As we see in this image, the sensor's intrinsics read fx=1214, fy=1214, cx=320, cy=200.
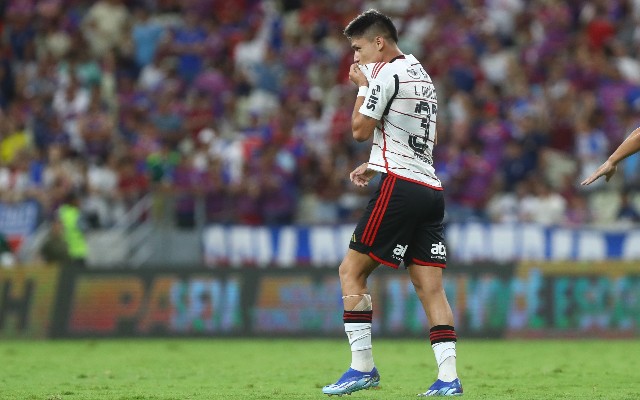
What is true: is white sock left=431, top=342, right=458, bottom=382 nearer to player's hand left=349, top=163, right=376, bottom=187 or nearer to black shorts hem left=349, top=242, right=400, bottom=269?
black shorts hem left=349, top=242, right=400, bottom=269

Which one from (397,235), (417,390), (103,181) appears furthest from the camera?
(103,181)

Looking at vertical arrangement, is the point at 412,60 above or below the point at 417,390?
above

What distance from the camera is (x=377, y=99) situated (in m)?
8.16

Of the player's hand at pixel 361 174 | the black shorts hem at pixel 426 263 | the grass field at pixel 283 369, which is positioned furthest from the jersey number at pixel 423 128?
the grass field at pixel 283 369

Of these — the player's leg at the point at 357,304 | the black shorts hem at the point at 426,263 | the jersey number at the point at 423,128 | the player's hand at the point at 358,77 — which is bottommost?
the player's leg at the point at 357,304

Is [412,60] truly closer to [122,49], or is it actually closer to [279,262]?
[279,262]

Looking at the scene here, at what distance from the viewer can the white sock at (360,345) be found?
8.37 metres

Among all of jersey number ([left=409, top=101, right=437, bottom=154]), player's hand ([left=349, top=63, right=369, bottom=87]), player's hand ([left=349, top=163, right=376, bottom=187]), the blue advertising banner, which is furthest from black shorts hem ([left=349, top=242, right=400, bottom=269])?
the blue advertising banner

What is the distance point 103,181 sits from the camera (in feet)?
70.9

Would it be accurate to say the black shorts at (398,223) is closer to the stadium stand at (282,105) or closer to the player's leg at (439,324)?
the player's leg at (439,324)

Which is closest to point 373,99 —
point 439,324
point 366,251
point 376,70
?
point 376,70

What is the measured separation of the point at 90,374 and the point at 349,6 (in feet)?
46.2

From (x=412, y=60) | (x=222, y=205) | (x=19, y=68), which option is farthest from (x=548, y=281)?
(x=19, y=68)

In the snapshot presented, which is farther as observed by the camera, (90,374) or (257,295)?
(257,295)
